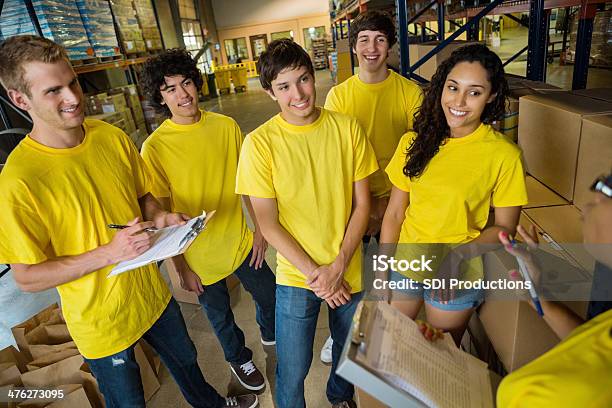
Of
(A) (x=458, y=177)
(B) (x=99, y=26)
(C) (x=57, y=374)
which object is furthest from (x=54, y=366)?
(B) (x=99, y=26)

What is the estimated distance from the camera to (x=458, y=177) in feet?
4.52

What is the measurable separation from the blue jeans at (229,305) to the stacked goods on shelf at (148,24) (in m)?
8.01

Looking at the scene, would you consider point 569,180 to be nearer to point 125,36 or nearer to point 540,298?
point 540,298

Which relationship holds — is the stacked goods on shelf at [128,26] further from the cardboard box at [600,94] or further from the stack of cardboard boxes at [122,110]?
the cardboard box at [600,94]

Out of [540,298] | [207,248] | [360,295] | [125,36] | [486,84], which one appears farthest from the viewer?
[125,36]

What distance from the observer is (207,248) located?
1.95m

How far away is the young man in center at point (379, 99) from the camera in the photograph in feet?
6.73

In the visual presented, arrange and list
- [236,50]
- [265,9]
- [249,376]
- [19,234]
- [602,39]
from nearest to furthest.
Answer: [19,234] → [249,376] → [602,39] → [265,9] → [236,50]

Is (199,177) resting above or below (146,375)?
above

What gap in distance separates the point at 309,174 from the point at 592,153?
48.4 inches

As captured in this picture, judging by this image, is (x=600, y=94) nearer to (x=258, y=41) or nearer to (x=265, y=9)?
(x=258, y=41)

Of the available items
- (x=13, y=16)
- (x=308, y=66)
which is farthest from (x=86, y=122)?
(x=13, y=16)

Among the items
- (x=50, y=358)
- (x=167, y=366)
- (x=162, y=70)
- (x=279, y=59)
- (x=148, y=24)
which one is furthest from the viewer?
(x=148, y=24)

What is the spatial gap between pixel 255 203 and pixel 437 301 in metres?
0.82
